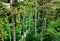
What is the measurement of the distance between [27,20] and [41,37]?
8.21ft

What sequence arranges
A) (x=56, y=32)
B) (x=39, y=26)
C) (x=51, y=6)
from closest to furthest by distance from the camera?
(x=51, y=6), (x=56, y=32), (x=39, y=26)

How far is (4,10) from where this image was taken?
5.09 metres

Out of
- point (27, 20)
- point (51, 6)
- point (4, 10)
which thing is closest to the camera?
point (4, 10)

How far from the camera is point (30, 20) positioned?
1002cm

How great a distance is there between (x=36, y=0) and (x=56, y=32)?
1747 mm

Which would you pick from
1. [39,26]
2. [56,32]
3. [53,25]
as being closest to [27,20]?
[39,26]

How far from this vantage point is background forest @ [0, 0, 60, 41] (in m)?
5.68

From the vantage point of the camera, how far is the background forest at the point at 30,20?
5.68 metres

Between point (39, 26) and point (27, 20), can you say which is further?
point (27, 20)

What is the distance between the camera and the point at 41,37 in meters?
8.00

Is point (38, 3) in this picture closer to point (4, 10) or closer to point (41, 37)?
point (41, 37)

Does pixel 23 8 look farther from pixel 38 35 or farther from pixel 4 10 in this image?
pixel 38 35

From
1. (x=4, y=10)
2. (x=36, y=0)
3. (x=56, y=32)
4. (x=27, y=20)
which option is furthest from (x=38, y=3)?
(x=27, y=20)

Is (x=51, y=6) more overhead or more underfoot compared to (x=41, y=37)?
more overhead
